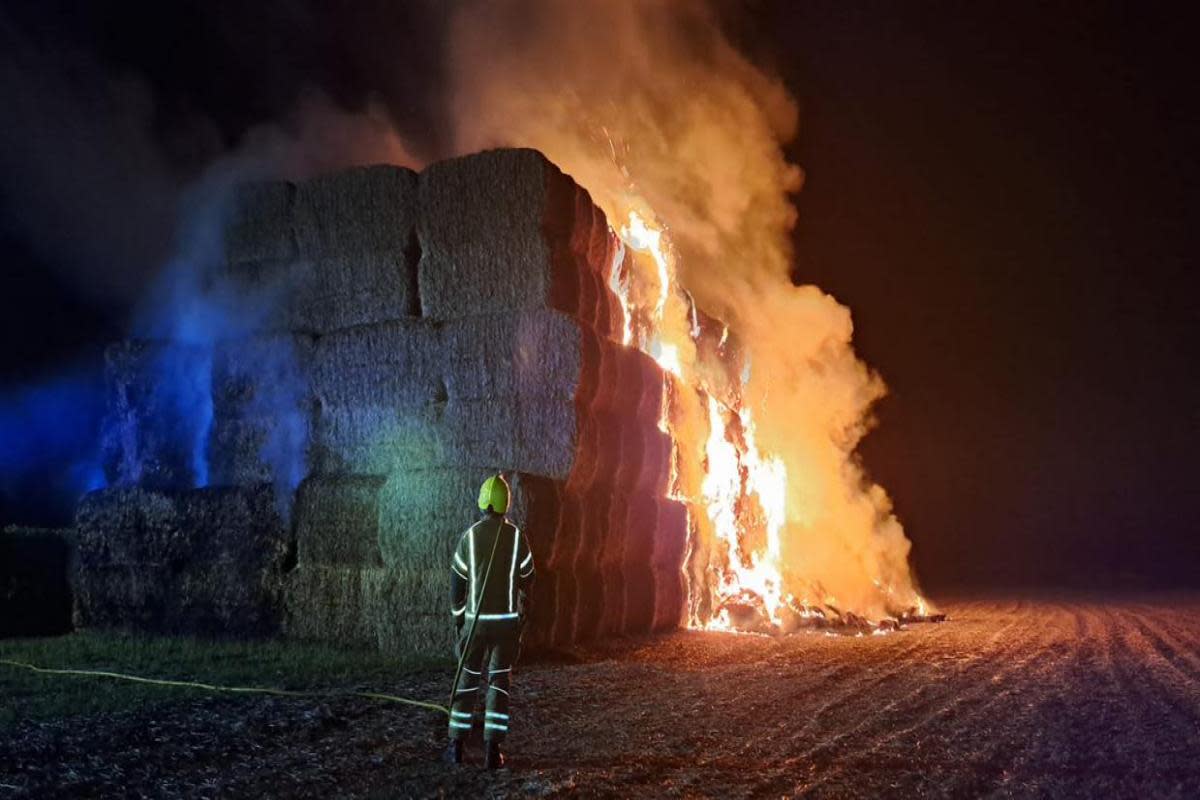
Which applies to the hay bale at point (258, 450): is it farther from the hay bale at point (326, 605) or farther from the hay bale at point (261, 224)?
the hay bale at point (261, 224)

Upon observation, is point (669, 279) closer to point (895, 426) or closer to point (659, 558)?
point (659, 558)

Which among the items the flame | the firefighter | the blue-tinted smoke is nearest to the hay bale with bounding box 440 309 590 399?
the flame

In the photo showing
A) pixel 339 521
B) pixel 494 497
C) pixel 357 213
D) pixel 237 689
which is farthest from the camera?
pixel 357 213

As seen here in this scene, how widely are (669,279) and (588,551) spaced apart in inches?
250

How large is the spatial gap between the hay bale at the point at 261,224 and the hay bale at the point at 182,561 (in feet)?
9.90

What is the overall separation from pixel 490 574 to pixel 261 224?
8.13 m

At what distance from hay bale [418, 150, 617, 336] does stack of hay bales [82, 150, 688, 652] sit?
0.08 feet

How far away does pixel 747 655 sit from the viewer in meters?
12.0

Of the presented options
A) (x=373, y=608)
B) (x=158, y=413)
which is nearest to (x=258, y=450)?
(x=158, y=413)

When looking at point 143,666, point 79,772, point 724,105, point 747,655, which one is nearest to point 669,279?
point 724,105

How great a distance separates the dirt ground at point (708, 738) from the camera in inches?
238

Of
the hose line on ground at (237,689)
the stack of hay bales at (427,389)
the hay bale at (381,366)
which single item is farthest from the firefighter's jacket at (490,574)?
the hay bale at (381,366)

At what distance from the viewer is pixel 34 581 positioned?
13602 mm

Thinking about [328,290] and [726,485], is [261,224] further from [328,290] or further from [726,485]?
[726,485]
